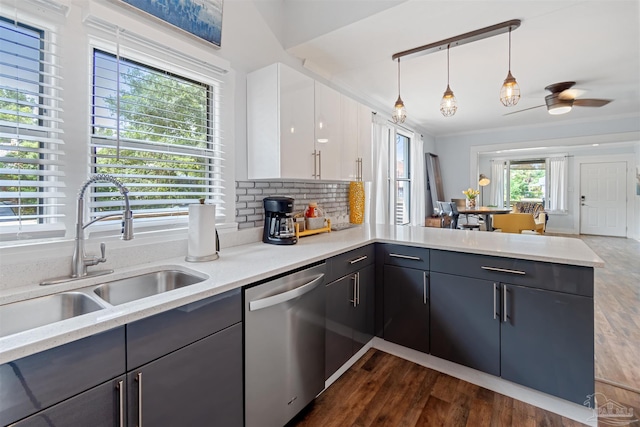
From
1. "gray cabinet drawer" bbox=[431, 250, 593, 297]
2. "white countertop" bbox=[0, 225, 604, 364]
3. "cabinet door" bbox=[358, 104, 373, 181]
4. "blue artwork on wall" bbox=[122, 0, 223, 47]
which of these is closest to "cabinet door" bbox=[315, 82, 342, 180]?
"cabinet door" bbox=[358, 104, 373, 181]

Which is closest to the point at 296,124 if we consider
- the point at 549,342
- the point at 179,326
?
the point at 179,326

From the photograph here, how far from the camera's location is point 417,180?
5.59 meters

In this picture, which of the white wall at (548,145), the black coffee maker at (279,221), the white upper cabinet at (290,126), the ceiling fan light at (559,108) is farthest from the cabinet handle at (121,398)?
the white wall at (548,145)

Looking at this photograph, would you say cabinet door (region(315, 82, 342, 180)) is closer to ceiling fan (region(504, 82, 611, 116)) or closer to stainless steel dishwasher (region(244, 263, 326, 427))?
stainless steel dishwasher (region(244, 263, 326, 427))

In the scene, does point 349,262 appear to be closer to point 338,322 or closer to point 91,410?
point 338,322

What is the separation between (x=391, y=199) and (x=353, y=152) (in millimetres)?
1908

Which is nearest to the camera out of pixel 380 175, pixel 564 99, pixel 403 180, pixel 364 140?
pixel 364 140

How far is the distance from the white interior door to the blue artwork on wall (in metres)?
10.2

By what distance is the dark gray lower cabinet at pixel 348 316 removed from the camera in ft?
6.18

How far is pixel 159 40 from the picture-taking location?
167cm

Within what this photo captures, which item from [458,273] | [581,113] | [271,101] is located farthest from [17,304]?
[581,113]

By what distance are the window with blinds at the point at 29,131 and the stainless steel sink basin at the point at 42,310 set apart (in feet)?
1.05

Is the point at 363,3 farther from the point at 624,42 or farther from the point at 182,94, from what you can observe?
the point at 624,42

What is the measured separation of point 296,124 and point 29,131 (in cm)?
139
